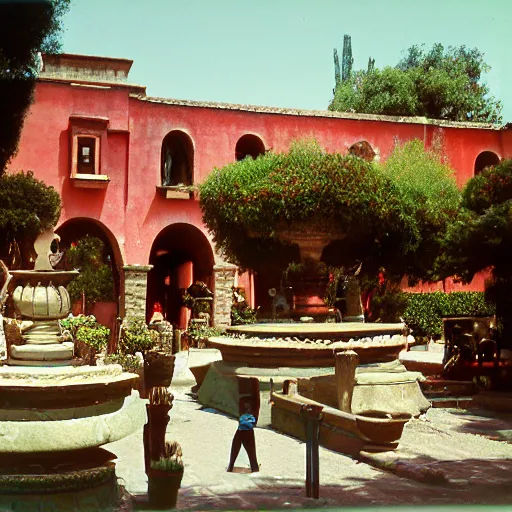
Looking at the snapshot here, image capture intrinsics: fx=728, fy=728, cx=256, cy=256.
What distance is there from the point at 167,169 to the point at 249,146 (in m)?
2.55

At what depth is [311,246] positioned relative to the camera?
12867 millimetres

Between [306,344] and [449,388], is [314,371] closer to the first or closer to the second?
[306,344]

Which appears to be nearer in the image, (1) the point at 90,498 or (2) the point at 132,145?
(1) the point at 90,498

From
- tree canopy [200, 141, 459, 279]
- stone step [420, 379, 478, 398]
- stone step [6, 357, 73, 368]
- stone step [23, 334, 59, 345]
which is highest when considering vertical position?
tree canopy [200, 141, 459, 279]

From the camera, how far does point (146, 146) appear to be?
1956 centimetres

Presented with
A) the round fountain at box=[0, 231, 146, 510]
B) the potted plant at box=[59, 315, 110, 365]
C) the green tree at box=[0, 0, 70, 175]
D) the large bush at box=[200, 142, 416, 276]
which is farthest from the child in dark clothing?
the large bush at box=[200, 142, 416, 276]

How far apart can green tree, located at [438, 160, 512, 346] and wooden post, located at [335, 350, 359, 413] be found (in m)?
3.37

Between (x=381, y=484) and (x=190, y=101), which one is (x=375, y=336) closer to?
(x=381, y=484)

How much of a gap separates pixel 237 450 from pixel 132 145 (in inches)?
572

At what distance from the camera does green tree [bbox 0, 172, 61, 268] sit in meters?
15.1

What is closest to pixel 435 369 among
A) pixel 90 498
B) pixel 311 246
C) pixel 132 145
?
pixel 311 246

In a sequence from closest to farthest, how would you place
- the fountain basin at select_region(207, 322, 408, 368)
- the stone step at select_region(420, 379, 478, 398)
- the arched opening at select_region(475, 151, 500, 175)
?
the fountain basin at select_region(207, 322, 408, 368), the stone step at select_region(420, 379, 478, 398), the arched opening at select_region(475, 151, 500, 175)

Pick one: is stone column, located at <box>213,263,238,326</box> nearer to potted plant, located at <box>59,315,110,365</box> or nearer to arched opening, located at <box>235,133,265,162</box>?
arched opening, located at <box>235,133,265,162</box>

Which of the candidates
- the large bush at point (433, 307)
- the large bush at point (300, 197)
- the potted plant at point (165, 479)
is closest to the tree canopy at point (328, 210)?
the large bush at point (300, 197)
